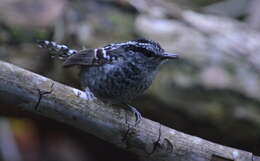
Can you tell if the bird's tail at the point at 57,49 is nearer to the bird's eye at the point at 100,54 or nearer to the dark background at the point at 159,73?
the bird's eye at the point at 100,54

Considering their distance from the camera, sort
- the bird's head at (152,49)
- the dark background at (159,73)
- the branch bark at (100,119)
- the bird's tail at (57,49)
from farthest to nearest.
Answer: the dark background at (159,73) < the bird's tail at (57,49) < the bird's head at (152,49) < the branch bark at (100,119)

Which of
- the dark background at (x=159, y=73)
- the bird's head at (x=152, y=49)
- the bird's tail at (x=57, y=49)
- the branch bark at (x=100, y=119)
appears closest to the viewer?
the branch bark at (x=100, y=119)

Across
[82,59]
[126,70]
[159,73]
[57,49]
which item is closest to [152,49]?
[126,70]

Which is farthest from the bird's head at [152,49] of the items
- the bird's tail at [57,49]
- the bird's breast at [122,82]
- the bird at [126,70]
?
the bird's tail at [57,49]

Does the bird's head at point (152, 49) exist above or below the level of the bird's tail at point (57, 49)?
above

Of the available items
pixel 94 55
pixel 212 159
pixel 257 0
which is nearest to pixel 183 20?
pixel 257 0

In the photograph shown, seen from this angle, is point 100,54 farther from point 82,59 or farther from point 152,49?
point 152,49

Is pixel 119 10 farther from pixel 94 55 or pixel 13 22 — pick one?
pixel 94 55

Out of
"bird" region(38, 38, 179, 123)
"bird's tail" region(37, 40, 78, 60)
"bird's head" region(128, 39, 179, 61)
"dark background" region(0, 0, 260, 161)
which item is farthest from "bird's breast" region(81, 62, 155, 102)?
"dark background" region(0, 0, 260, 161)

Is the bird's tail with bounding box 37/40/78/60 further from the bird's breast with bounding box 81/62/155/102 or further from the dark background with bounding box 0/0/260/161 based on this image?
the dark background with bounding box 0/0/260/161
